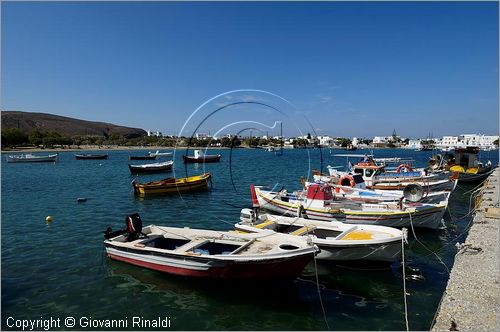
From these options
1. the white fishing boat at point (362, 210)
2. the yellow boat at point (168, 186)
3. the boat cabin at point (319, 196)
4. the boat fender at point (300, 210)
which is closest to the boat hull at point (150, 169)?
the yellow boat at point (168, 186)

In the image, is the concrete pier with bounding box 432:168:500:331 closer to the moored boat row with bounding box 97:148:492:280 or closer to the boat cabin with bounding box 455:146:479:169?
the moored boat row with bounding box 97:148:492:280

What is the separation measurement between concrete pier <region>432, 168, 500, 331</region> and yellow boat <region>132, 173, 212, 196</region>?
966 inches

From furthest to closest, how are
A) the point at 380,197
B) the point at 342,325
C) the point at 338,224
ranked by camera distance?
1. the point at 380,197
2. the point at 338,224
3. the point at 342,325

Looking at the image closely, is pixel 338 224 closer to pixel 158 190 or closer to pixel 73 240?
pixel 73 240

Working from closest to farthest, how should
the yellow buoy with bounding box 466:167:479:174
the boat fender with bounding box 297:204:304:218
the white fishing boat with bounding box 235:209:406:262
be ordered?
the white fishing boat with bounding box 235:209:406:262 < the boat fender with bounding box 297:204:304:218 < the yellow buoy with bounding box 466:167:479:174

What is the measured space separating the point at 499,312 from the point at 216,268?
27.8ft

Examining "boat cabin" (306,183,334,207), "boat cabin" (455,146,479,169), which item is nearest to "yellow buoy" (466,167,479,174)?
"boat cabin" (455,146,479,169)

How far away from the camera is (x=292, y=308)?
34.6 ft

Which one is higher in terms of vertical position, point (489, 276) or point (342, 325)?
point (489, 276)

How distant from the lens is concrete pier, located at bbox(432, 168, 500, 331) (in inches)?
313

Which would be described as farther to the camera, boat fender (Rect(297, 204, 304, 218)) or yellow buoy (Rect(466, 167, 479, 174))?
yellow buoy (Rect(466, 167, 479, 174))

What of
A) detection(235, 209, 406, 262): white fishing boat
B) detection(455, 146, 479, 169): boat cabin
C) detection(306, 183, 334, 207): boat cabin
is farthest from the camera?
detection(455, 146, 479, 169): boat cabin

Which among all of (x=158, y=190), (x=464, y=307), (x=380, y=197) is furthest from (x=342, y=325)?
(x=158, y=190)

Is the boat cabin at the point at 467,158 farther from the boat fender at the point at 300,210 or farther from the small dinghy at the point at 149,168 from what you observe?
the small dinghy at the point at 149,168
